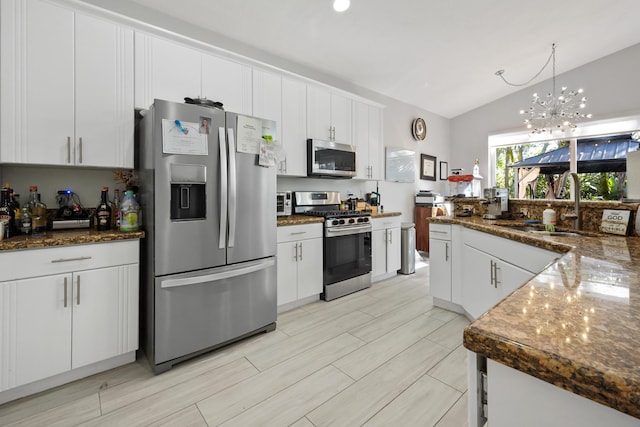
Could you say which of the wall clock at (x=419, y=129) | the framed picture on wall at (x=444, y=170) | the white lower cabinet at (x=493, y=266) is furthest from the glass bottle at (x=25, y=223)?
the framed picture on wall at (x=444, y=170)

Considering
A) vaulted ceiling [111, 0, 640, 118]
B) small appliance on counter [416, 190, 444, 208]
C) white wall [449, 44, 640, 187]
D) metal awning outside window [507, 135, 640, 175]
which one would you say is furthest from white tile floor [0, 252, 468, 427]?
white wall [449, 44, 640, 187]

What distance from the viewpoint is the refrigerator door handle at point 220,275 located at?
→ 1.86 meters

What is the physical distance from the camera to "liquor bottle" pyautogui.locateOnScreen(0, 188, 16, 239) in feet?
5.47

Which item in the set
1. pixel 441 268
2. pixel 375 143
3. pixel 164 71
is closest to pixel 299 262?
pixel 441 268

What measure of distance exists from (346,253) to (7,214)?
2.69m

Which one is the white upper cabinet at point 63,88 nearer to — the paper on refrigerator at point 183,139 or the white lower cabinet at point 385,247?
the paper on refrigerator at point 183,139

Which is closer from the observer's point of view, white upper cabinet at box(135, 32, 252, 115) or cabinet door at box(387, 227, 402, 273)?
white upper cabinet at box(135, 32, 252, 115)

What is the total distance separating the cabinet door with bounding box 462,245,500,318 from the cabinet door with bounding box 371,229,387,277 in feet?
3.92

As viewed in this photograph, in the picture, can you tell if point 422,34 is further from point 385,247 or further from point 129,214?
point 129,214

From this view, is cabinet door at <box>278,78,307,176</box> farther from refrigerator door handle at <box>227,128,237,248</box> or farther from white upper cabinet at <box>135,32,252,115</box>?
refrigerator door handle at <box>227,128,237,248</box>

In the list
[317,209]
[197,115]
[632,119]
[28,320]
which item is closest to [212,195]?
[197,115]

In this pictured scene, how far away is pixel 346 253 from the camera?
3.21 m

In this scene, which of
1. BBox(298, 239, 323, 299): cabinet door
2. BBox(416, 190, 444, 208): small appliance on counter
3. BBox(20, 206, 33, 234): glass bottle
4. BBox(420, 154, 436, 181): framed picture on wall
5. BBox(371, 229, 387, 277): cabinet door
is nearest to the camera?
BBox(20, 206, 33, 234): glass bottle

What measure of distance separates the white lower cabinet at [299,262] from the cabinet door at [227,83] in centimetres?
122
